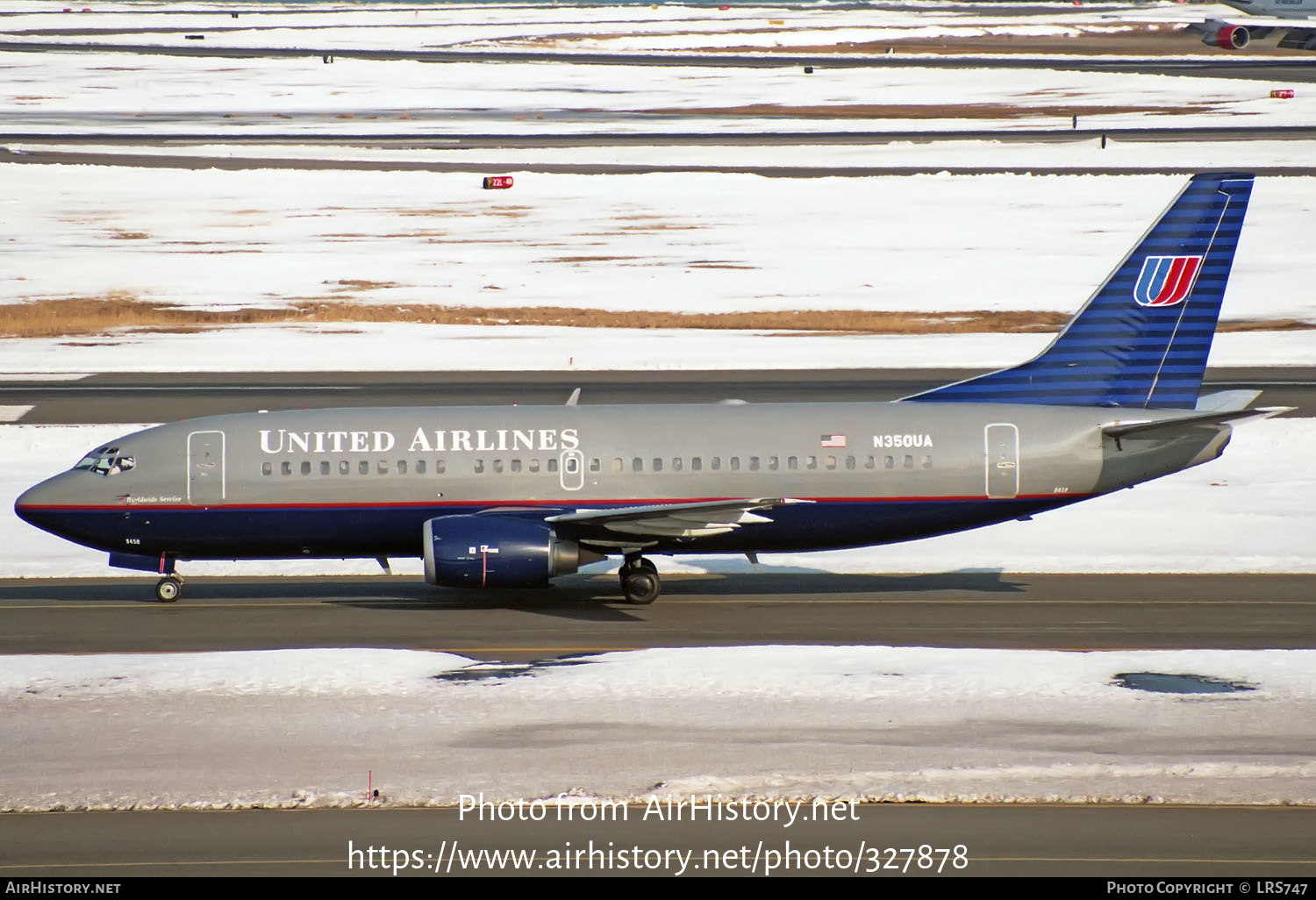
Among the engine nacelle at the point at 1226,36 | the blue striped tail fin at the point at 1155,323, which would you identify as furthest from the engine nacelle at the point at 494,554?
the engine nacelle at the point at 1226,36

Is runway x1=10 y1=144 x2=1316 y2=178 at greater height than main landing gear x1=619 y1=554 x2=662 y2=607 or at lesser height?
greater

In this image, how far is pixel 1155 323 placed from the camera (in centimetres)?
3447

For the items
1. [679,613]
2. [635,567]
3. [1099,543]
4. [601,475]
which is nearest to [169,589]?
[601,475]

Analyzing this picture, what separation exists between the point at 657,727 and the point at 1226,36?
187 meters

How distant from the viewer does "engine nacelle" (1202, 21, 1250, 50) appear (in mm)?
187625

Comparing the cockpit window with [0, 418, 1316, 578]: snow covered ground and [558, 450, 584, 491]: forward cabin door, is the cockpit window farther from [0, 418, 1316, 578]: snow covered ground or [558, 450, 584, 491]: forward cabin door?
[558, 450, 584, 491]: forward cabin door

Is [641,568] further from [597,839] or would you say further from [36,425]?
[36,425]

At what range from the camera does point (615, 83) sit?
573 feet

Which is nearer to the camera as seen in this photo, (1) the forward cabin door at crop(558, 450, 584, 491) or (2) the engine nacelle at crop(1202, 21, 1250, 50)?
(1) the forward cabin door at crop(558, 450, 584, 491)

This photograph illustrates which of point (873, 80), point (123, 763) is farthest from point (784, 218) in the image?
point (873, 80)

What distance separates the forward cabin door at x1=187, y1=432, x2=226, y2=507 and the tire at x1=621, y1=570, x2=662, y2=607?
8.47 metres

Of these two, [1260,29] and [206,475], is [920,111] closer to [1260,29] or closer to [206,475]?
[1260,29]

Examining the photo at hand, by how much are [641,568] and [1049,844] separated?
15012 mm

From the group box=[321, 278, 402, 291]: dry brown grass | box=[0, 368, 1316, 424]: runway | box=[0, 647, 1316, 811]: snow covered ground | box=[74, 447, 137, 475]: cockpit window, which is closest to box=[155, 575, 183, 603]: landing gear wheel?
box=[74, 447, 137, 475]: cockpit window
